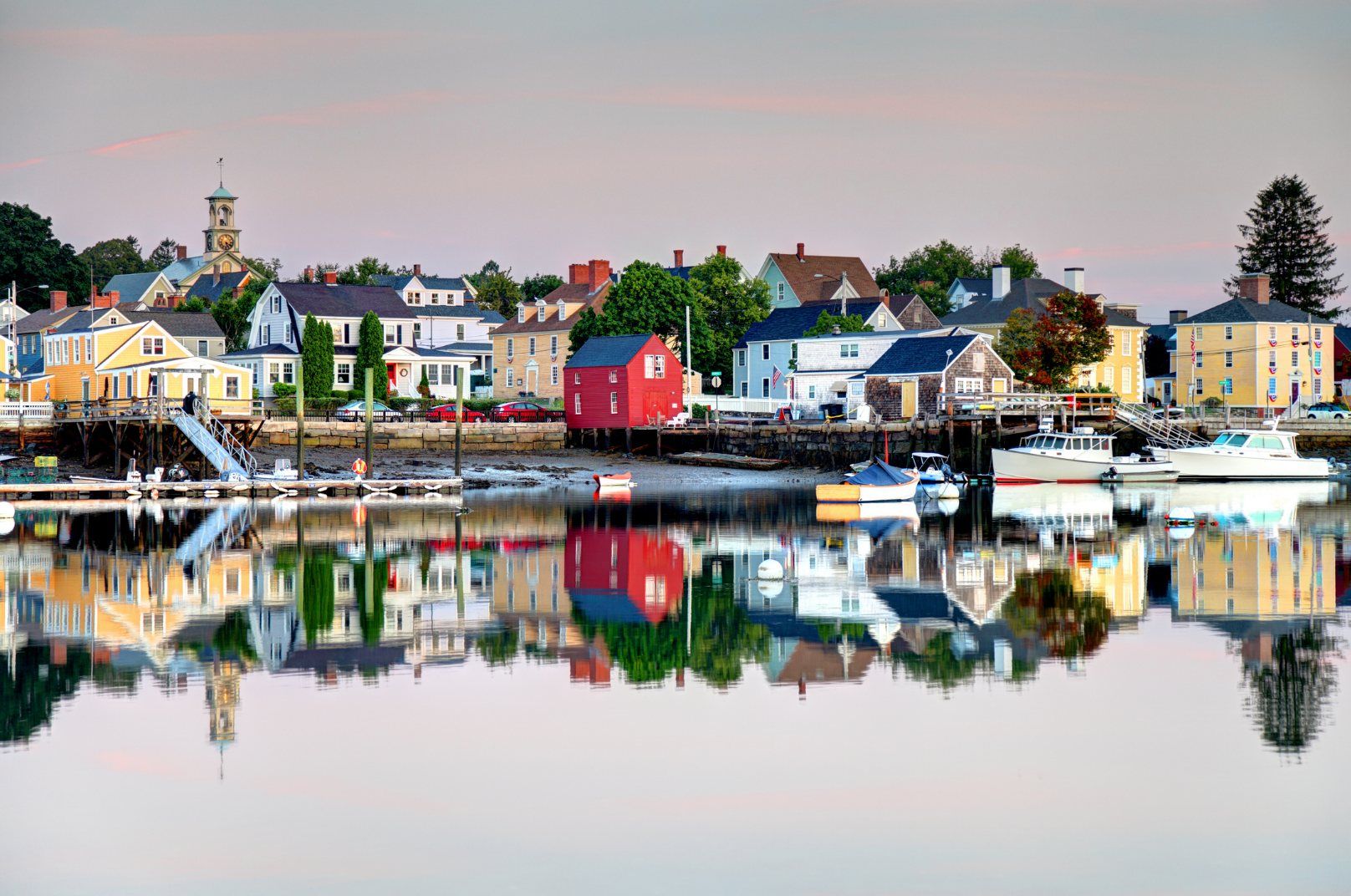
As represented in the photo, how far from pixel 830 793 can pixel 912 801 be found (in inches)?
33.9

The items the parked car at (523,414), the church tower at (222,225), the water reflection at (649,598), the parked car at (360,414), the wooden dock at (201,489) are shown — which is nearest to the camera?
the water reflection at (649,598)

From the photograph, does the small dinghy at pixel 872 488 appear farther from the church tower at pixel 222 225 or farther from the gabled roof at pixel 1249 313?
the church tower at pixel 222 225

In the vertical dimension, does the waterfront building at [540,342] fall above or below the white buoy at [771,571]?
above

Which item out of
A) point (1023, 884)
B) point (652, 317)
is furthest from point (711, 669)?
point (652, 317)

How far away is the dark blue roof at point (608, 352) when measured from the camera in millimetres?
82750

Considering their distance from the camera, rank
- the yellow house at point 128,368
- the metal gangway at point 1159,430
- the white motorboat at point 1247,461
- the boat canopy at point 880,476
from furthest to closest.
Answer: the metal gangway at point 1159,430 → the yellow house at point 128,368 → the white motorboat at point 1247,461 → the boat canopy at point 880,476

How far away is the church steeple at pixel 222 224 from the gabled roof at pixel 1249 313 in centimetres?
10413

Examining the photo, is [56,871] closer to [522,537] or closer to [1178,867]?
[1178,867]

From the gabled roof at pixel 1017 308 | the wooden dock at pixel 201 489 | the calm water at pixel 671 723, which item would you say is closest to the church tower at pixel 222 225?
the gabled roof at pixel 1017 308

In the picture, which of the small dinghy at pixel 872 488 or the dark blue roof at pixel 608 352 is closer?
the small dinghy at pixel 872 488

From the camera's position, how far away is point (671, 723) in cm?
1952

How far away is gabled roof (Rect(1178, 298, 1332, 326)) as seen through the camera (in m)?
98.3

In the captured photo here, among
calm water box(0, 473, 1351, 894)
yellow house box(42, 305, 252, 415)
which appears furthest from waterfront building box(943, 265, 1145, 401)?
calm water box(0, 473, 1351, 894)

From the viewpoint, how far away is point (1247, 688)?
2164 cm
